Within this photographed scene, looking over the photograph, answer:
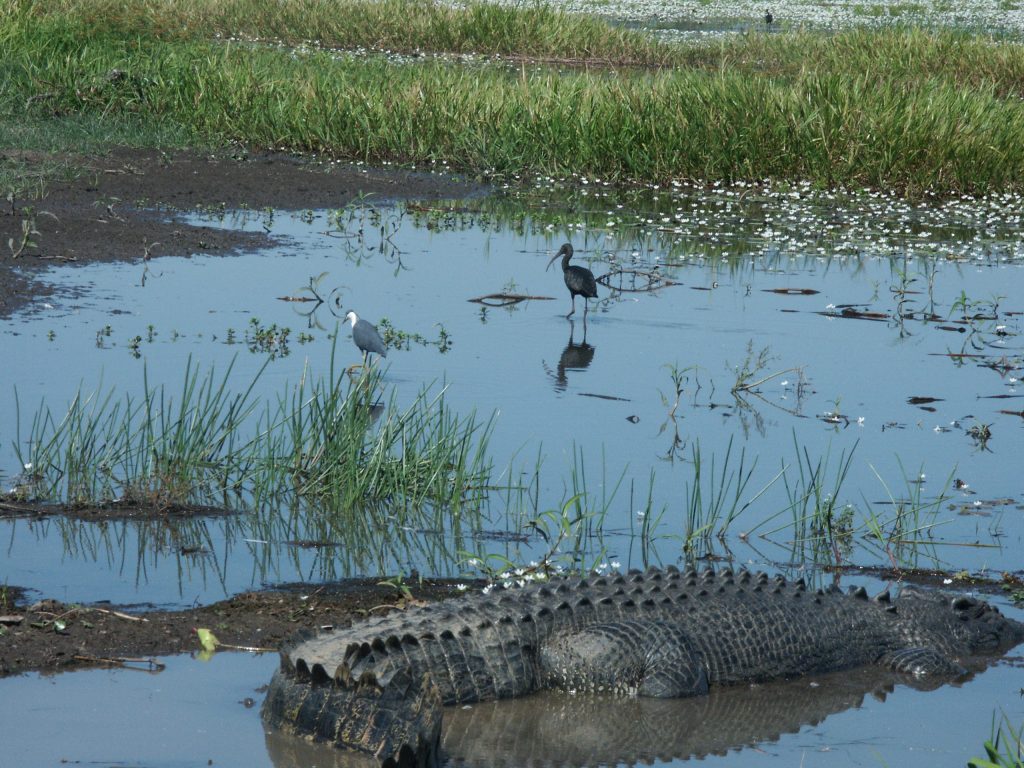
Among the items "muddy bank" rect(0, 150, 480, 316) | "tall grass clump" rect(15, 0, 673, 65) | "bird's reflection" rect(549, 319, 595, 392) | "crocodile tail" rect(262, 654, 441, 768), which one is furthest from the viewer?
"tall grass clump" rect(15, 0, 673, 65)

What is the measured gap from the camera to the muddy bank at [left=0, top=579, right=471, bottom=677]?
5.14 m

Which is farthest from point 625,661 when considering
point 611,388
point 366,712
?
point 611,388

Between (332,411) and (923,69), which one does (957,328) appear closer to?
(332,411)

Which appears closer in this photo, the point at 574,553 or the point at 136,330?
the point at 574,553

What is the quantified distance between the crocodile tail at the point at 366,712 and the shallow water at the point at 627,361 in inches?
49.5

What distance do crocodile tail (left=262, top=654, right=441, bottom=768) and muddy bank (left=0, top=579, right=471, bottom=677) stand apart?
1.60 ft

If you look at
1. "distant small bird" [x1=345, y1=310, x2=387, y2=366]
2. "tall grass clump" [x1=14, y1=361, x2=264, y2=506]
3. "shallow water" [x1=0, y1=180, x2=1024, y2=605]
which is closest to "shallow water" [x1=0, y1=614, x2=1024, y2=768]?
"shallow water" [x1=0, y1=180, x2=1024, y2=605]

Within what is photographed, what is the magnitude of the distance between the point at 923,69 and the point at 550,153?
9554mm

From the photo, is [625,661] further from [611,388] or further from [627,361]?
[627,361]

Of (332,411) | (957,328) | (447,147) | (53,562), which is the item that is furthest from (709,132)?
(53,562)

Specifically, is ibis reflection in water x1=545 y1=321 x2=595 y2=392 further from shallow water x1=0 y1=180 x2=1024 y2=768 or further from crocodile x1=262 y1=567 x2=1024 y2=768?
crocodile x1=262 y1=567 x2=1024 y2=768

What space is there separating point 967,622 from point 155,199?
429 inches

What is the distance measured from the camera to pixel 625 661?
5363 mm

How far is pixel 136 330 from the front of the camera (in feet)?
33.5
